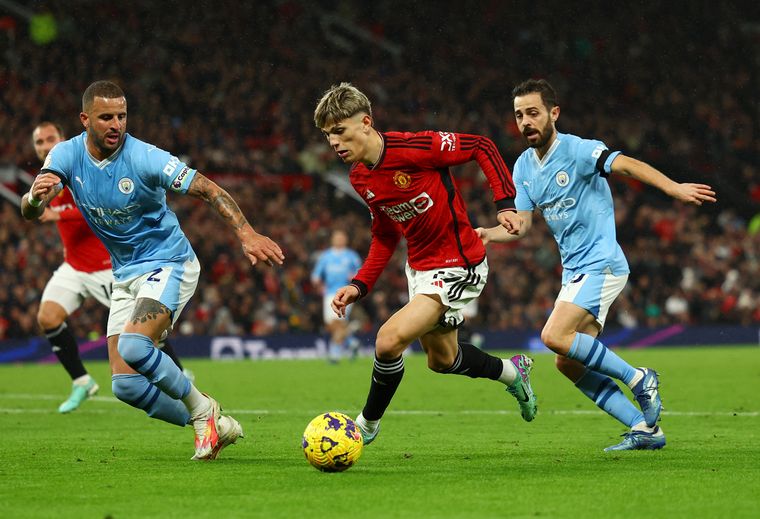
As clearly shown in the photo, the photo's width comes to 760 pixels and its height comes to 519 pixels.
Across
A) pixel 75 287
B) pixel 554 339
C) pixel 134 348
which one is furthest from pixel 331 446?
pixel 75 287

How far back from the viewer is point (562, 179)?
829 cm

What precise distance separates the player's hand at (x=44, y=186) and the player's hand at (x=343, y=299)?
1879mm

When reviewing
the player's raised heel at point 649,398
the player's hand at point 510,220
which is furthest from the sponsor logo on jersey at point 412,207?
the player's raised heel at point 649,398

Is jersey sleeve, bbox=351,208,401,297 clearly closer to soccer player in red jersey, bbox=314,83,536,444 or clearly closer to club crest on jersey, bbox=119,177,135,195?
soccer player in red jersey, bbox=314,83,536,444

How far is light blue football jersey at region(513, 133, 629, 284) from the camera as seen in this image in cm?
822

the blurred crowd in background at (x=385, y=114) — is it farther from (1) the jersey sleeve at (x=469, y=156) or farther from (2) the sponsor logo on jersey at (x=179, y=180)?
(1) the jersey sleeve at (x=469, y=156)

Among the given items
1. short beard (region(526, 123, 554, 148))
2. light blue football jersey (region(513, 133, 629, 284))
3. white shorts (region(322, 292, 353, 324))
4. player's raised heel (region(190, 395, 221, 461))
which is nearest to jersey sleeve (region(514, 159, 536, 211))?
light blue football jersey (region(513, 133, 629, 284))

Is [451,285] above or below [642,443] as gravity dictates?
above

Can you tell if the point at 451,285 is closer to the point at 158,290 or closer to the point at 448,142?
the point at 448,142

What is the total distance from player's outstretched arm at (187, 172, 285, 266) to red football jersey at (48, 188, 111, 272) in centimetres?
472

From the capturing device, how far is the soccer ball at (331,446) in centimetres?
676

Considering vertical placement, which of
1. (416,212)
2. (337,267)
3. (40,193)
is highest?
(40,193)

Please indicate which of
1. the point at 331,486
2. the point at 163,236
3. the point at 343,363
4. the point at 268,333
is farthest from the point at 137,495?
the point at 268,333

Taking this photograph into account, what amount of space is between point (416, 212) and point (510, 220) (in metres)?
0.70
